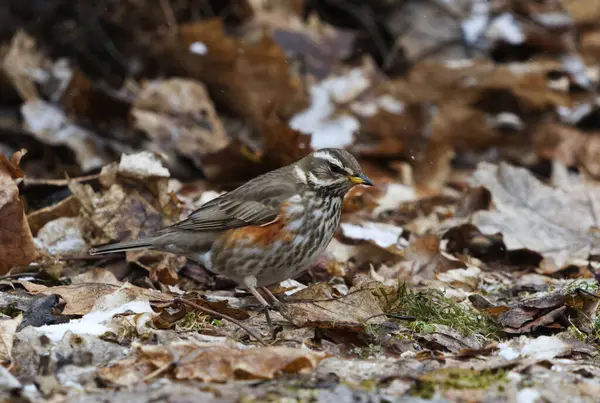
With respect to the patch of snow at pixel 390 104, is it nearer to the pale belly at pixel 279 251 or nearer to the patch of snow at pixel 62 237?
the pale belly at pixel 279 251

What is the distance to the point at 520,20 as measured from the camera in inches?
450

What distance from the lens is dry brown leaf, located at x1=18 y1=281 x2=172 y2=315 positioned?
4.94 metres

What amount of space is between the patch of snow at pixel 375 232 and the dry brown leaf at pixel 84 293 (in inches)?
77.5

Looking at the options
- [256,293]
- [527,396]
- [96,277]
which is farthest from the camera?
[96,277]

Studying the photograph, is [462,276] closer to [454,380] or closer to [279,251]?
[279,251]

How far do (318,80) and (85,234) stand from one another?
4.36m

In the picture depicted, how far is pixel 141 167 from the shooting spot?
249 inches

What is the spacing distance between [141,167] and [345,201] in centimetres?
174

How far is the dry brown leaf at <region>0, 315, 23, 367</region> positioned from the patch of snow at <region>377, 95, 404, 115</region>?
6.02m

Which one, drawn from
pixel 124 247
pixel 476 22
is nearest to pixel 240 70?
pixel 476 22

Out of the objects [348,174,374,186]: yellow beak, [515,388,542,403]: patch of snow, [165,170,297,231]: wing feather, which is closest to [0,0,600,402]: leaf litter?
[515,388,542,403]: patch of snow

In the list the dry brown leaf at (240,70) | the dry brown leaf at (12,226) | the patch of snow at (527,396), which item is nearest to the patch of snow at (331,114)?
the dry brown leaf at (240,70)

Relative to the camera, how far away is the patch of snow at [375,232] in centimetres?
674

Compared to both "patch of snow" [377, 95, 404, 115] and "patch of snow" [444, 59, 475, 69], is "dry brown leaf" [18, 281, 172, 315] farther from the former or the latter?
Result: "patch of snow" [444, 59, 475, 69]
